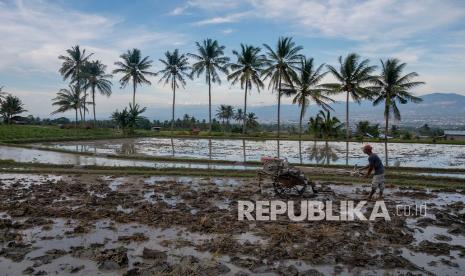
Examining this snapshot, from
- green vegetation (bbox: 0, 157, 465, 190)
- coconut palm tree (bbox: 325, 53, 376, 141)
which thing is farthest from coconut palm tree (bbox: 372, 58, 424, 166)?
green vegetation (bbox: 0, 157, 465, 190)

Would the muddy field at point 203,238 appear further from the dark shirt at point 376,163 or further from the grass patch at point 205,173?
the grass patch at point 205,173

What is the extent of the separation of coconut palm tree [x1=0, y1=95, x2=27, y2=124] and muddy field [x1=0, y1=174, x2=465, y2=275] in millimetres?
45782

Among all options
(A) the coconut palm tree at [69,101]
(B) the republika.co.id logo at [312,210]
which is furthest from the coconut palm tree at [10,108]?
(B) the republika.co.id logo at [312,210]

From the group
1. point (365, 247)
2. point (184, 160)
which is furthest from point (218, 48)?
point (365, 247)

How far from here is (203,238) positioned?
6879 millimetres

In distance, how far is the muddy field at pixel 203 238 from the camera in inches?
221

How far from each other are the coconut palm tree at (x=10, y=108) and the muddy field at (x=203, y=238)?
4578cm

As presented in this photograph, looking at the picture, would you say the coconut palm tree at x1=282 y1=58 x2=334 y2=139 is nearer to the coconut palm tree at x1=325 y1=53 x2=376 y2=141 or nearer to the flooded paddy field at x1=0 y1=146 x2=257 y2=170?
the coconut palm tree at x1=325 y1=53 x2=376 y2=141

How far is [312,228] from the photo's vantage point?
7520mm

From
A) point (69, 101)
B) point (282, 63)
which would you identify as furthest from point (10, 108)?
point (282, 63)

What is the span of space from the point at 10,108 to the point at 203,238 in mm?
52040

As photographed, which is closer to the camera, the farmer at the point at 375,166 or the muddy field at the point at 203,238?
the muddy field at the point at 203,238

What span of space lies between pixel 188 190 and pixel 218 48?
31986 mm

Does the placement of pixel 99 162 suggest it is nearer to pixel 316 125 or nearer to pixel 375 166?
pixel 375 166
